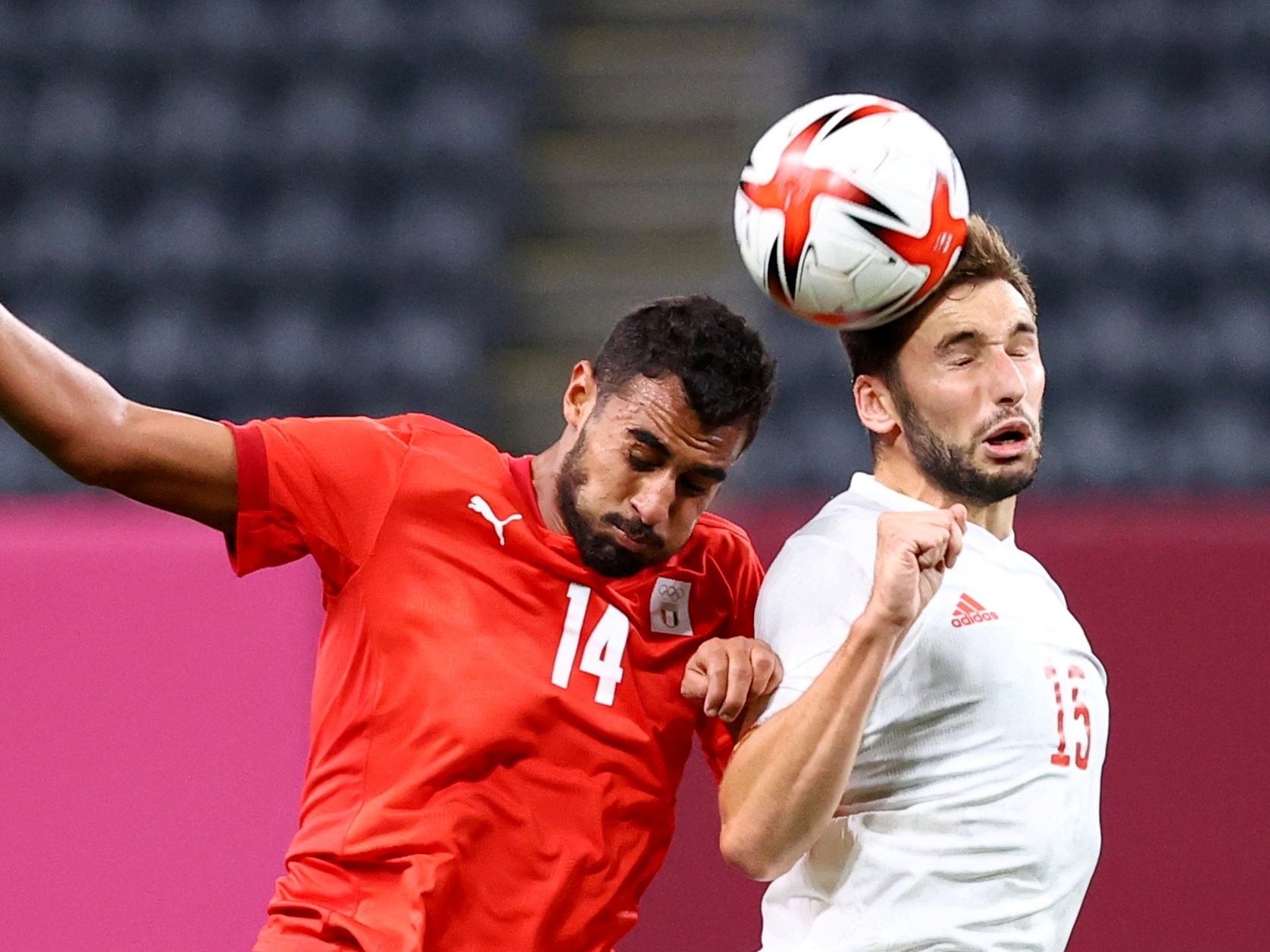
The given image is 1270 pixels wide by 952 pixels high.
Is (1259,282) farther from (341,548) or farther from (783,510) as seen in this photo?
(341,548)

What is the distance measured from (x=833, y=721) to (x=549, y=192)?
20.2 feet

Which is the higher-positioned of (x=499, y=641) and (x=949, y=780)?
(x=499, y=641)

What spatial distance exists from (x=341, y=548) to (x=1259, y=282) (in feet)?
19.0

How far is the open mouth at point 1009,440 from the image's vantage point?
3199 mm

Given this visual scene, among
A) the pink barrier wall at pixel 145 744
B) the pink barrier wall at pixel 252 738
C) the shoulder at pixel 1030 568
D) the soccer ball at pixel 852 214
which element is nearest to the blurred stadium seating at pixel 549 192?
the pink barrier wall at pixel 252 738

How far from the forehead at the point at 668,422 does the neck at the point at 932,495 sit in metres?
0.28

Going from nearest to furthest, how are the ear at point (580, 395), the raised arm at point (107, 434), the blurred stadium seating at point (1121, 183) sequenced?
Result: the raised arm at point (107, 434)
the ear at point (580, 395)
the blurred stadium seating at point (1121, 183)

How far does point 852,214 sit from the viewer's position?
122 inches

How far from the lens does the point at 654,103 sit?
888cm

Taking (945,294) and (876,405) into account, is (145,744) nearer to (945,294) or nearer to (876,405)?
(876,405)

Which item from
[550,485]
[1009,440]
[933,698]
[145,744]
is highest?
[1009,440]

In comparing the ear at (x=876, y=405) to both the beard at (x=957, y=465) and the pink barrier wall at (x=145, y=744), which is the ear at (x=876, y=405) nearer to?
the beard at (x=957, y=465)

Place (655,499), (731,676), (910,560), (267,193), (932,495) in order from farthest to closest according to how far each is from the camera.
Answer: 1. (267,193)
2. (932,495)
3. (655,499)
4. (731,676)
5. (910,560)

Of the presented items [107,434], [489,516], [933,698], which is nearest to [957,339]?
[933,698]
